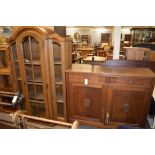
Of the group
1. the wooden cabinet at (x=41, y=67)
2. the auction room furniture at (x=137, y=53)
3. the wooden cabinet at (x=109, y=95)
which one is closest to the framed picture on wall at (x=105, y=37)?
the auction room furniture at (x=137, y=53)

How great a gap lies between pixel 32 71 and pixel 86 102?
101 centimetres

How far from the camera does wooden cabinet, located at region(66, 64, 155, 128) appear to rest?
1.99m

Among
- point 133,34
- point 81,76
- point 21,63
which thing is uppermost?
point 133,34

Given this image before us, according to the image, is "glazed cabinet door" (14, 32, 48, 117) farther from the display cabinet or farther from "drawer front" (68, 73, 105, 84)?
the display cabinet

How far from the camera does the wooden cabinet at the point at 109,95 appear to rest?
78.4 inches

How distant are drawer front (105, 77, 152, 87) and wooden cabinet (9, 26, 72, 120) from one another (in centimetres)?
72

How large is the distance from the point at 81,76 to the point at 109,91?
485 millimetres

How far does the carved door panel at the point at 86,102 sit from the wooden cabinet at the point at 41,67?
0.16m

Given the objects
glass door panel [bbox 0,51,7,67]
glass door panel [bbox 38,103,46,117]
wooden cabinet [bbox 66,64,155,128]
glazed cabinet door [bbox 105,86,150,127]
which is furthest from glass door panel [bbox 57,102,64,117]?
glass door panel [bbox 0,51,7,67]

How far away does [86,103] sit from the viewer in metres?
2.24

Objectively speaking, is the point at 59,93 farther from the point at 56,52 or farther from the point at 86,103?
the point at 56,52
